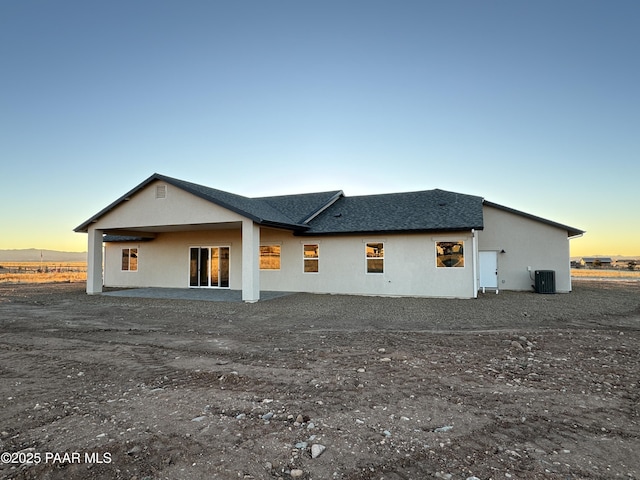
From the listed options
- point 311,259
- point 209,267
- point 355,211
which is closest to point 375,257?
point 311,259

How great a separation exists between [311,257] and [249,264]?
4522 mm

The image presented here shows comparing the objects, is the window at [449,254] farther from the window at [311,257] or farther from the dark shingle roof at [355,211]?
the window at [311,257]

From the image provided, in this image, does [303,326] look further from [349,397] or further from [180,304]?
[180,304]

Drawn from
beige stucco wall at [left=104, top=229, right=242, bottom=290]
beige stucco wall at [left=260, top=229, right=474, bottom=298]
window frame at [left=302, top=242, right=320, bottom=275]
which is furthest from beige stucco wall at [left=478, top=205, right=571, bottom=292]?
beige stucco wall at [left=104, top=229, right=242, bottom=290]

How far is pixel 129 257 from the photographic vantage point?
22.0m

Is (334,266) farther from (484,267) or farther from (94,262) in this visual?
(94,262)

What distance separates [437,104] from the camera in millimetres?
16625

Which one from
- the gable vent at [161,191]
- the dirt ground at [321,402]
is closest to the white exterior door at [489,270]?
the dirt ground at [321,402]

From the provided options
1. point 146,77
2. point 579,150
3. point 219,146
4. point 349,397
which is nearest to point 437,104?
point 579,150

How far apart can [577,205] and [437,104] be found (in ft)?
47.9

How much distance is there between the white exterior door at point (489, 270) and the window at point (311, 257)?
29.1ft

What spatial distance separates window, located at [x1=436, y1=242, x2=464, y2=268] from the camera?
1520 centimetres

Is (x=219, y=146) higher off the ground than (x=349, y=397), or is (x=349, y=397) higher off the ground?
(x=219, y=146)

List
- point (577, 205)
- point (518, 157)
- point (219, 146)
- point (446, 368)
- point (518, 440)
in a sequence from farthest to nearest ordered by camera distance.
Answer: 1. point (577, 205)
2. point (219, 146)
3. point (518, 157)
4. point (446, 368)
5. point (518, 440)
